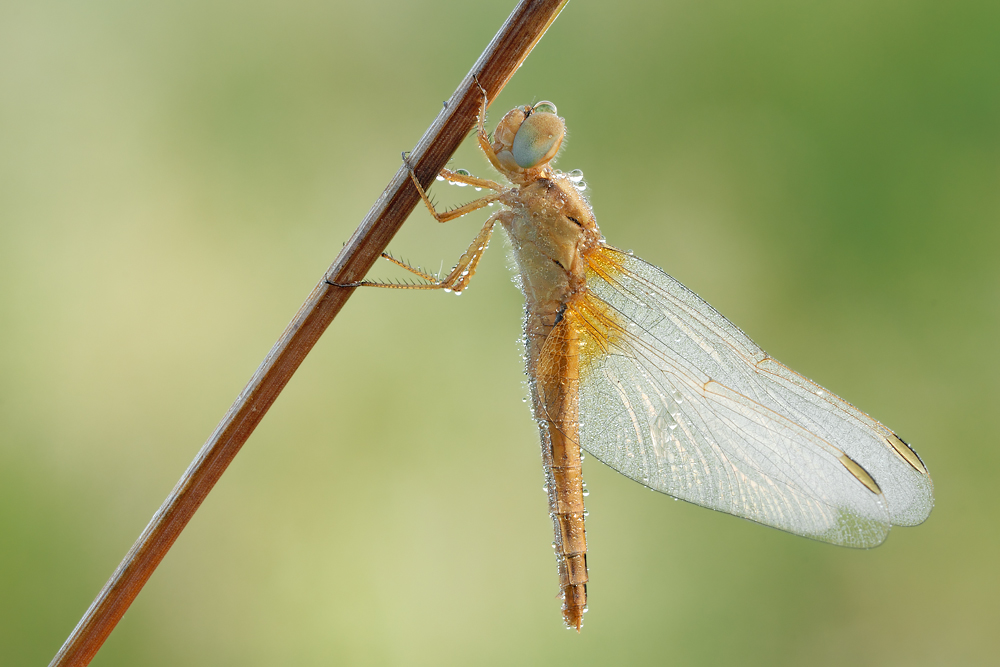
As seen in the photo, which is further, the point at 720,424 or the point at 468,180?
the point at 720,424

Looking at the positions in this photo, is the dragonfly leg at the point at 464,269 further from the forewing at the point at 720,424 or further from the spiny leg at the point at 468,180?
the forewing at the point at 720,424

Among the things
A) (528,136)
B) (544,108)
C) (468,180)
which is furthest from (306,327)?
(544,108)

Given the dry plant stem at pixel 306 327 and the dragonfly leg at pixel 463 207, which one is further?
the dragonfly leg at pixel 463 207

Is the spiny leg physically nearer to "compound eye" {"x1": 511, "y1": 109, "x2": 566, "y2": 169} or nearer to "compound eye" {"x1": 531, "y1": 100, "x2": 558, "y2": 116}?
"compound eye" {"x1": 511, "y1": 109, "x2": 566, "y2": 169}

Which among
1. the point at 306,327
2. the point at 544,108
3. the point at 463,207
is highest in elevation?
the point at 544,108

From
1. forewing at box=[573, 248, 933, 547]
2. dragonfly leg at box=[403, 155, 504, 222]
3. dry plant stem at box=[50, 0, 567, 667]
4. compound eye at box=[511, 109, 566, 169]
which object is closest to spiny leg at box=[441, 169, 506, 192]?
dragonfly leg at box=[403, 155, 504, 222]

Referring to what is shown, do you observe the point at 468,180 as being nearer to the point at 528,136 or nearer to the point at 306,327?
the point at 528,136

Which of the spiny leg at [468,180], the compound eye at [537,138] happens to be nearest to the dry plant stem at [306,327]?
the spiny leg at [468,180]
